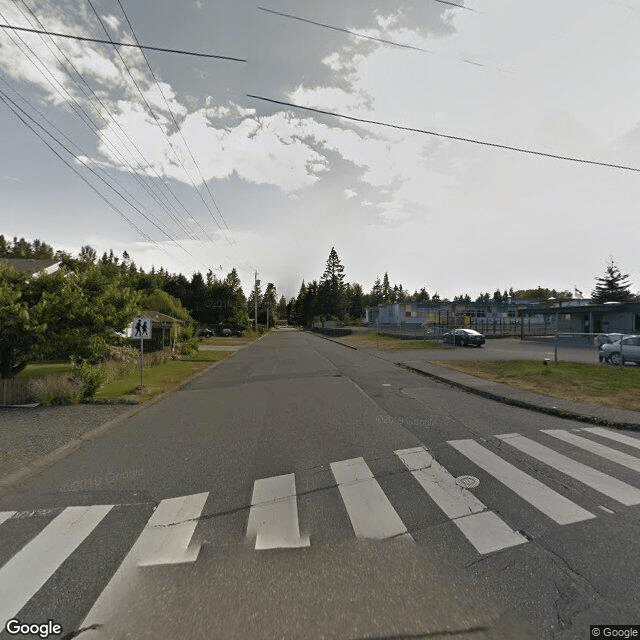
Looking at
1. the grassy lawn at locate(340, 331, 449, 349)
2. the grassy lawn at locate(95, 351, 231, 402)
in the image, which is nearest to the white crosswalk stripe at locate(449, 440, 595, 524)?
the grassy lawn at locate(95, 351, 231, 402)

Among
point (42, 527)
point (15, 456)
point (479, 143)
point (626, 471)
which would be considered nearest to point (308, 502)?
point (42, 527)

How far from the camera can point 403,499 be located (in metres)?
3.91

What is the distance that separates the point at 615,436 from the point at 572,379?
656cm

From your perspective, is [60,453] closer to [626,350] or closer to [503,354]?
[626,350]

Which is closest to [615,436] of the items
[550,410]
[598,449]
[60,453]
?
[598,449]

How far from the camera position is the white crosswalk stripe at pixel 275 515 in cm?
317

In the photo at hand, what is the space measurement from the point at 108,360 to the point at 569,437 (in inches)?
643

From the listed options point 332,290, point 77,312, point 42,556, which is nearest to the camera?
point 42,556

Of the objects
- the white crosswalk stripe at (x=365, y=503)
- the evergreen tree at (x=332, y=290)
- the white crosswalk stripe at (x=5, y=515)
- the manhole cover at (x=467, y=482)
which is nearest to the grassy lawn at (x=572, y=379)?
the manhole cover at (x=467, y=482)

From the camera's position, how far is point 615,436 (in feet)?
20.3

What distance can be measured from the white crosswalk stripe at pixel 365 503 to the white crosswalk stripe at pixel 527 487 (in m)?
1.68

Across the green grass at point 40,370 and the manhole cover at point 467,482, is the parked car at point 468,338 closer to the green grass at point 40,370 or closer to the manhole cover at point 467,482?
the manhole cover at point 467,482

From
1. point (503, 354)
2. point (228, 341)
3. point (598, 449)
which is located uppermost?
point (598, 449)

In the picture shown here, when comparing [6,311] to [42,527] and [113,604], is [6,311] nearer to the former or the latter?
[42,527]
